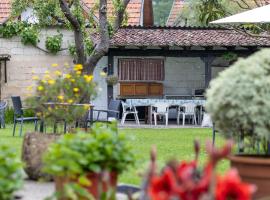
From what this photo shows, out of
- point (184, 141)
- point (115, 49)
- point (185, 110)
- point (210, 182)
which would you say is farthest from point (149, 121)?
point (210, 182)

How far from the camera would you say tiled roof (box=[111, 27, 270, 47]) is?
70.2ft

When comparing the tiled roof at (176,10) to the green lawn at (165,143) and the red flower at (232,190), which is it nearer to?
the green lawn at (165,143)

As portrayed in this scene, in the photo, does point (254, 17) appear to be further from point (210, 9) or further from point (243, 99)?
point (210, 9)

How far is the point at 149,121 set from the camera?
69.4 feet

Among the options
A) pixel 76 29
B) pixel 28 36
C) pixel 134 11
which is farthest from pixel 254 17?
pixel 134 11

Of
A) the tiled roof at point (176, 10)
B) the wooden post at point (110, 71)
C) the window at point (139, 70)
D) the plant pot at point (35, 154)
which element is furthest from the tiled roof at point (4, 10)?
the plant pot at point (35, 154)

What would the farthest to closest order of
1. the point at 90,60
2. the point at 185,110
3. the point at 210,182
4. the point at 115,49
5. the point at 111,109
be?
1. the point at 115,49
2. the point at 185,110
3. the point at 90,60
4. the point at 111,109
5. the point at 210,182

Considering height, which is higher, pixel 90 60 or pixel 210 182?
pixel 90 60

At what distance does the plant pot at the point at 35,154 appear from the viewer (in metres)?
7.41

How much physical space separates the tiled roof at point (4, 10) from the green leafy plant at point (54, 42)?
63.2 inches

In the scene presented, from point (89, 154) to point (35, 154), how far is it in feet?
7.83

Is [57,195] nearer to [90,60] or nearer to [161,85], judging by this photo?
[90,60]

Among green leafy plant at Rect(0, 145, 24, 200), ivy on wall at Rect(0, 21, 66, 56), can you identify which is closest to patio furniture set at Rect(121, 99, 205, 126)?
ivy on wall at Rect(0, 21, 66, 56)

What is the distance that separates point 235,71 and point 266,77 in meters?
0.25
